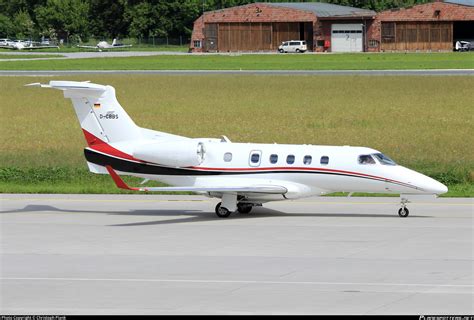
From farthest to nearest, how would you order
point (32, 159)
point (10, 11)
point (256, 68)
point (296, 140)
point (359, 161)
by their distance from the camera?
point (10, 11)
point (256, 68)
point (296, 140)
point (32, 159)
point (359, 161)

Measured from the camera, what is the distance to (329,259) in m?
24.6

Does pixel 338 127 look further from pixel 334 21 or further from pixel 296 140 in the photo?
pixel 334 21

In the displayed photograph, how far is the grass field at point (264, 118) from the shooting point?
41.5 m

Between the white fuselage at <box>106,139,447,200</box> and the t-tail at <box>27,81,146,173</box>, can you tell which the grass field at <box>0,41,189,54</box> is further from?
the white fuselage at <box>106,139,447,200</box>

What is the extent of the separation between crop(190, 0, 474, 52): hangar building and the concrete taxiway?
11408 cm

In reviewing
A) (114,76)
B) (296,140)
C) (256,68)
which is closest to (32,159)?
(296,140)

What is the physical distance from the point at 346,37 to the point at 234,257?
128m

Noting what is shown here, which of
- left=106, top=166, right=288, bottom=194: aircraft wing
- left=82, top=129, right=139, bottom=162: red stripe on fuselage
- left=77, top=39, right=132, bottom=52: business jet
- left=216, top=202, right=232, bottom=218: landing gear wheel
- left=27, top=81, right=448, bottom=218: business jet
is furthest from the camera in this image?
left=77, top=39, right=132, bottom=52: business jet

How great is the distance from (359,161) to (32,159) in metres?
18.1

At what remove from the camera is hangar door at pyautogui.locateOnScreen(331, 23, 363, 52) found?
150 meters

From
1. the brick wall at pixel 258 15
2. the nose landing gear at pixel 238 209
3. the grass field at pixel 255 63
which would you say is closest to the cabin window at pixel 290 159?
the nose landing gear at pixel 238 209

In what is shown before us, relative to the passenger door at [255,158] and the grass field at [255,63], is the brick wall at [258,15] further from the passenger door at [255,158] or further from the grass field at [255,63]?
the passenger door at [255,158]

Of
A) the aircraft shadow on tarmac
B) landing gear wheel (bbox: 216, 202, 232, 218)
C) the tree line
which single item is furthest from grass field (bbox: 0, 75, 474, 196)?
the tree line

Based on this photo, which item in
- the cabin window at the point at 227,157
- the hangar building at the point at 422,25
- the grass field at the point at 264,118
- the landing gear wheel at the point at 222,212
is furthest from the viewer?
the hangar building at the point at 422,25
